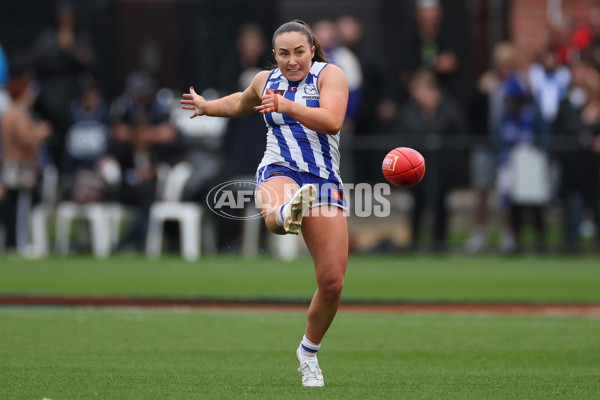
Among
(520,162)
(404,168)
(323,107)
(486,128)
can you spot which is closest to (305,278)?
(520,162)

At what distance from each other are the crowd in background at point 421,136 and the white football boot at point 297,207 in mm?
9752

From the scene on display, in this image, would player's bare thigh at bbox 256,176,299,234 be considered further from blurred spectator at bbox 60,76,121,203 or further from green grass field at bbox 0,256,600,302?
blurred spectator at bbox 60,76,121,203

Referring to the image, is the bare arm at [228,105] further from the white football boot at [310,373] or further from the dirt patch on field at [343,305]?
the dirt patch on field at [343,305]

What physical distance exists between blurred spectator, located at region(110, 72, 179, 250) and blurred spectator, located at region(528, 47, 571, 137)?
225 inches

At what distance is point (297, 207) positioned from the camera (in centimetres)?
640

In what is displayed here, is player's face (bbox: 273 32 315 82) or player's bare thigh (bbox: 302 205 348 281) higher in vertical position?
player's face (bbox: 273 32 315 82)

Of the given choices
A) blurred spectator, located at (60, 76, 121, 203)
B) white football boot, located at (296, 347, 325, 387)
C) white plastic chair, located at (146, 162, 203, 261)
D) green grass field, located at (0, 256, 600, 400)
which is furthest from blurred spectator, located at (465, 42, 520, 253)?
white football boot, located at (296, 347, 325, 387)

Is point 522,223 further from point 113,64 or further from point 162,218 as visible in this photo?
point 113,64

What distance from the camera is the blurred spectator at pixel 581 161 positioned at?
16625 millimetres

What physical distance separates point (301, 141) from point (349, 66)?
10.0 meters

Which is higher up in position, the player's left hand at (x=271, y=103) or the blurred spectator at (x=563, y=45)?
the blurred spectator at (x=563, y=45)

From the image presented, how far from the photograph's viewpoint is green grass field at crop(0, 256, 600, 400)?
6609mm

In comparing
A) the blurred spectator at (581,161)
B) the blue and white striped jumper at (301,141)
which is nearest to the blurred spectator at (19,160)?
the blurred spectator at (581,161)

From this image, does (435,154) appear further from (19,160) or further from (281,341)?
(281,341)
